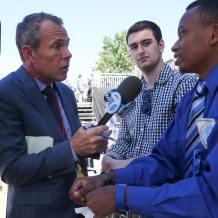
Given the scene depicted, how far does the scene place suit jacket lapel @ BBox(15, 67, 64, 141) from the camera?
2.24 meters

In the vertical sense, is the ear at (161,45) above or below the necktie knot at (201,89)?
above

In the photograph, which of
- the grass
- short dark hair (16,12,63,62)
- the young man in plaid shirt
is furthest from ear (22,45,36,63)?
the grass

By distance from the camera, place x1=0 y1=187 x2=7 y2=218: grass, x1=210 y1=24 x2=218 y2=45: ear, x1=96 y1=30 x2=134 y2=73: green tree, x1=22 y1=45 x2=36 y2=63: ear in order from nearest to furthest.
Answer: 1. x1=210 y1=24 x2=218 y2=45: ear
2. x1=22 y1=45 x2=36 y2=63: ear
3. x1=0 y1=187 x2=7 y2=218: grass
4. x1=96 y1=30 x2=134 y2=73: green tree

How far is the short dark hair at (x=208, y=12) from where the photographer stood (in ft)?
6.20

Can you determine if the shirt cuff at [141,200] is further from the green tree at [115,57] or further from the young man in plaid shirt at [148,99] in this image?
the green tree at [115,57]

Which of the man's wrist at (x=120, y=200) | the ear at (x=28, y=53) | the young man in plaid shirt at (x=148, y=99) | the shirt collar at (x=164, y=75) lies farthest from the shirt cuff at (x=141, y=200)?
the shirt collar at (x=164, y=75)

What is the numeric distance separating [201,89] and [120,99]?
1.57ft

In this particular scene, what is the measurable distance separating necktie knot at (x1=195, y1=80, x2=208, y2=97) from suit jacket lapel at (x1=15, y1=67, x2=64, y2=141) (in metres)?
0.98

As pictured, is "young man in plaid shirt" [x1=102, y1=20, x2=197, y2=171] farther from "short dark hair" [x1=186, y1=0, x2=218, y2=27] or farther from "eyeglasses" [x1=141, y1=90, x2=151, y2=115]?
"short dark hair" [x1=186, y1=0, x2=218, y2=27]

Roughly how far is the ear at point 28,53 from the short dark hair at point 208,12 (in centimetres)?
118

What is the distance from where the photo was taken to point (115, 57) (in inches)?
1496

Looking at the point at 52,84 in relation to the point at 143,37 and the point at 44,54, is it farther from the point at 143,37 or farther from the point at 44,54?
the point at 143,37

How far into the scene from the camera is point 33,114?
218 cm

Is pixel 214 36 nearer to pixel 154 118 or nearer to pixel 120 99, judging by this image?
pixel 120 99
